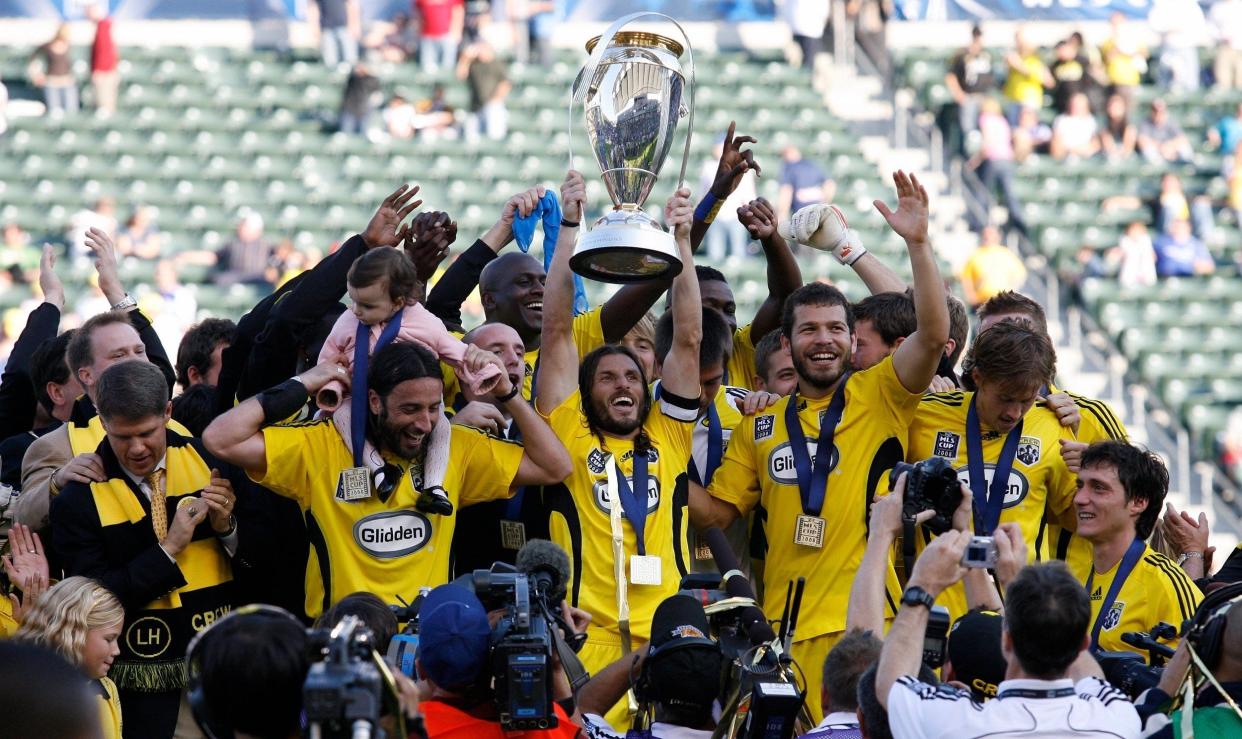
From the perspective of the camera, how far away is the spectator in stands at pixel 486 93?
1631 cm

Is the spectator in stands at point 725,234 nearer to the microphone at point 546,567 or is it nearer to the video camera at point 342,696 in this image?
the microphone at point 546,567

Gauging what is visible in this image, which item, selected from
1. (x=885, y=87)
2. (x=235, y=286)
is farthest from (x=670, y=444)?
(x=885, y=87)

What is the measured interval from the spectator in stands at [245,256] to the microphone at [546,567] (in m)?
10.5

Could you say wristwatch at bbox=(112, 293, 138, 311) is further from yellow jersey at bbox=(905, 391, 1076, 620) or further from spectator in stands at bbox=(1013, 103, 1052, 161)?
spectator in stands at bbox=(1013, 103, 1052, 161)

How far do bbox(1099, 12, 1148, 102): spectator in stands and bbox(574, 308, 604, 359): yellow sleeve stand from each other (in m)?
11.9

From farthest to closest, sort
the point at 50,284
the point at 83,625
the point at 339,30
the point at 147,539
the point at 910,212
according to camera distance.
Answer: the point at 339,30 → the point at 50,284 → the point at 910,212 → the point at 147,539 → the point at 83,625

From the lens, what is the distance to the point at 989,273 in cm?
1369

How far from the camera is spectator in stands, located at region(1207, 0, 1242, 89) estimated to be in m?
17.6

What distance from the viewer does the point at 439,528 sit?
16.4 feet

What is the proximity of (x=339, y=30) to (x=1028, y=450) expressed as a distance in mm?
12961

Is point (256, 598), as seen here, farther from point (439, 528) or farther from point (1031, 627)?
point (1031, 627)

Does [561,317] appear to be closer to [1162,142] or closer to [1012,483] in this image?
[1012,483]

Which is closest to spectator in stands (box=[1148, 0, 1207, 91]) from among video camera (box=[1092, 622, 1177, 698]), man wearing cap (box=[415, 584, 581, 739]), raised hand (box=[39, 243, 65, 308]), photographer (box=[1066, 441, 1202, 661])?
photographer (box=[1066, 441, 1202, 661])

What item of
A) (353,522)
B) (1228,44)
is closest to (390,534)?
(353,522)
